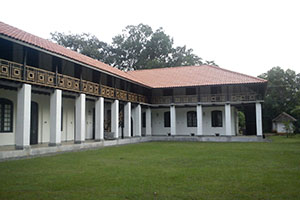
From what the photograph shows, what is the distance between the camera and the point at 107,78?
22.0 metres

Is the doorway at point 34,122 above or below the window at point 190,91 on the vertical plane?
below

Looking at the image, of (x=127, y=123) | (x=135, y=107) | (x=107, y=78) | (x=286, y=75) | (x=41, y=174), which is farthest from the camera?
(x=286, y=75)

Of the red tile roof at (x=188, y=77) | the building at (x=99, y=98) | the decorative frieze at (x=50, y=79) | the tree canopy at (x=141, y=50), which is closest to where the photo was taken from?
the decorative frieze at (x=50, y=79)

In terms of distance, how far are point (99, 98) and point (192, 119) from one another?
1214 centimetres

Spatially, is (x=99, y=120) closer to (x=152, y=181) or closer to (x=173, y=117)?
(x=173, y=117)

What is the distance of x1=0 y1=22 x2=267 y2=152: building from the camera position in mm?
13133

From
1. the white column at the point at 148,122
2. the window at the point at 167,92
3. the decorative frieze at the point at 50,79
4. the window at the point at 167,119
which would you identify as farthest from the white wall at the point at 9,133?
the window at the point at 167,119

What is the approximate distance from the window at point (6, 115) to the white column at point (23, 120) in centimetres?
266

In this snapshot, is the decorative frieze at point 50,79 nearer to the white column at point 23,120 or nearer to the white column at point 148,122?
the white column at point 23,120

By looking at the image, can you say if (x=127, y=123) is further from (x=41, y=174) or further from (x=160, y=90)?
(x=41, y=174)

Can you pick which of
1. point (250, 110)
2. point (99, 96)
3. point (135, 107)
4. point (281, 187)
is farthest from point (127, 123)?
point (281, 187)

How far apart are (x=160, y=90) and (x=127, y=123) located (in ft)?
21.1

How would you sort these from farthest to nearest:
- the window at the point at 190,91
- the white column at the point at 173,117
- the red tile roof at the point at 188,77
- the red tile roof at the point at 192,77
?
the window at the point at 190,91 → the white column at the point at 173,117 → the red tile roof at the point at 192,77 → the red tile roof at the point at 188,77

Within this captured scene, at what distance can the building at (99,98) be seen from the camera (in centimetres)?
1313
